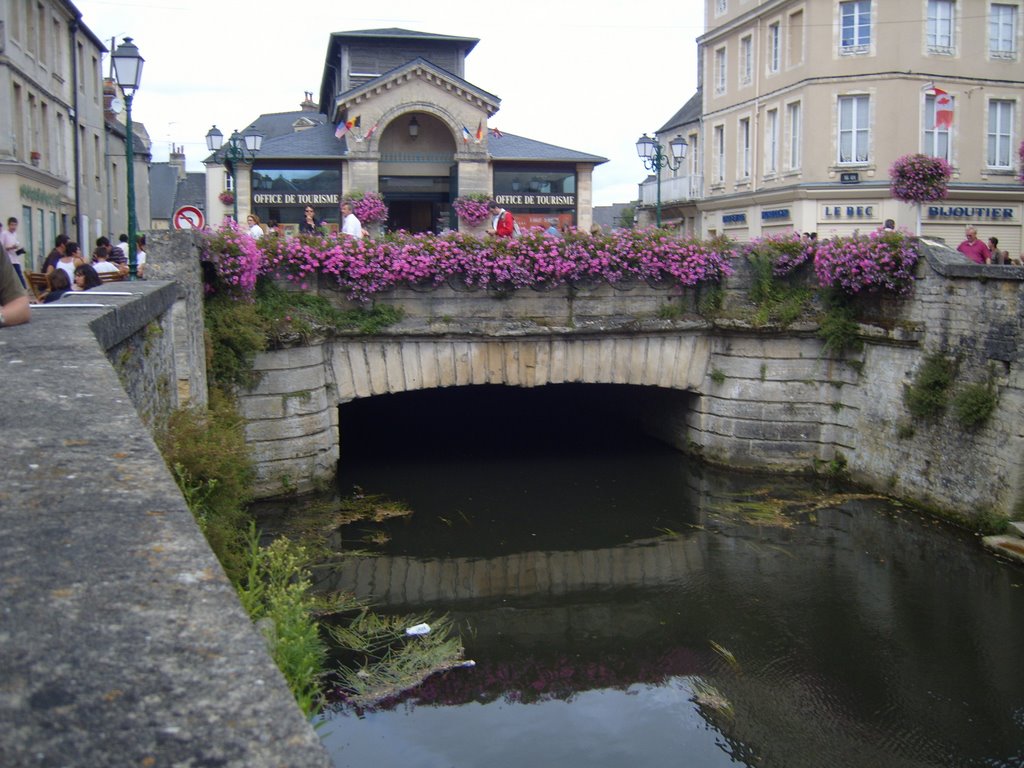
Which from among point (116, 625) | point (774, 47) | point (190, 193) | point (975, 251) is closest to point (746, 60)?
point (774, 47)

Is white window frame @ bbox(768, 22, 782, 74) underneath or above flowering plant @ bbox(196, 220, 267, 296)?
above

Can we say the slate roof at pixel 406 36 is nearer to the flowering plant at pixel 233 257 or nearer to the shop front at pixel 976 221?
the shop front at pixel 976 221

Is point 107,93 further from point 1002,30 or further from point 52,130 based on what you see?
point 1002,30

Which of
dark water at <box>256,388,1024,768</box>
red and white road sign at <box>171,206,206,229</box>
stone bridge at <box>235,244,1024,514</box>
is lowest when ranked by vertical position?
dark water at <box>256,388,1024,768</box>

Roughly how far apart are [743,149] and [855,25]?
531 cm

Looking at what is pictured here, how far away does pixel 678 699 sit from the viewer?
809 cm

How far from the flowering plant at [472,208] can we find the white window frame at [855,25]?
386 inches

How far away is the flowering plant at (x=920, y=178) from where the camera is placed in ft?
49.2

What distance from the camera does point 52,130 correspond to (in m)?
28.5

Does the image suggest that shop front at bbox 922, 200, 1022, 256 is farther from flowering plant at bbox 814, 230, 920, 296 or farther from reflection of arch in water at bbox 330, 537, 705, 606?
reflection of arch in water at bbox 330, 537, 705, 606

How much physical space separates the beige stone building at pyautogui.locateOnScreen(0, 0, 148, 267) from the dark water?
1437 cm

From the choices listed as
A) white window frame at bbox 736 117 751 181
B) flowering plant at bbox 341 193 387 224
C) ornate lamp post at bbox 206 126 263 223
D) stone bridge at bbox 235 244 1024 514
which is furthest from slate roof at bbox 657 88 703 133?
stone bridge at bbox 235 244 1024 514

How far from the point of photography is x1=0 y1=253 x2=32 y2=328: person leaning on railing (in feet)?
16.5

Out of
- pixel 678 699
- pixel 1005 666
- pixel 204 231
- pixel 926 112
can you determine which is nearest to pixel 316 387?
pixel 204 231
